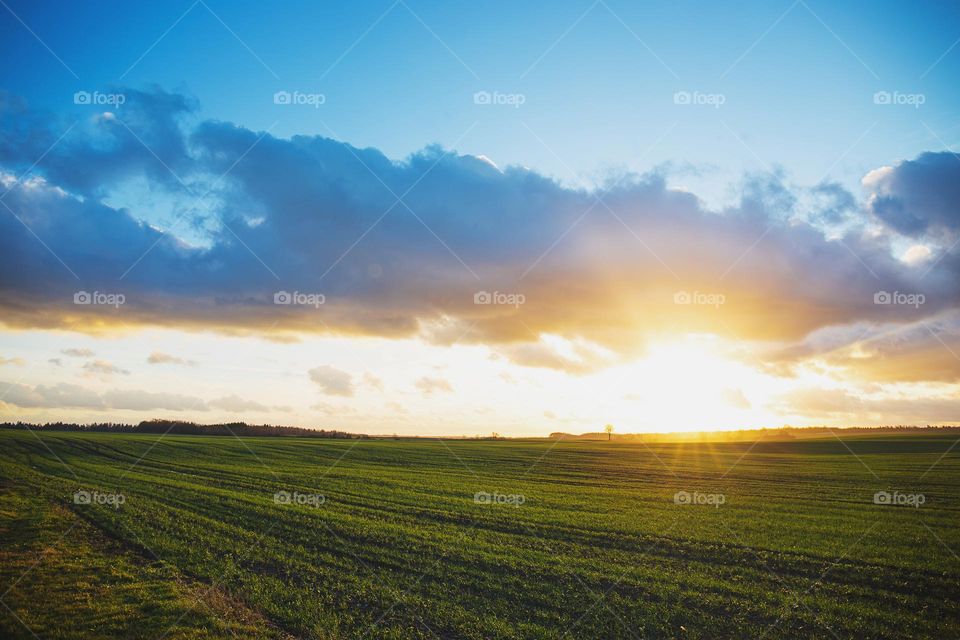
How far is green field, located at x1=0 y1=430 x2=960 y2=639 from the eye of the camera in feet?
55.9

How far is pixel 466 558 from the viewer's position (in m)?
23.2

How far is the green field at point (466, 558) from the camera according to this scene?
17047 mm

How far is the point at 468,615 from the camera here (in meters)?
17.6

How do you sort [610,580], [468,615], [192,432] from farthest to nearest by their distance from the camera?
[192,432] < [610,580] < [468,615]

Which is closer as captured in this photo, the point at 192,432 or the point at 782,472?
the point at 782,472

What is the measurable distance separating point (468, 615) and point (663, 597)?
6939mm

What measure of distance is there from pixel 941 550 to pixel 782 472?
33.5 metres

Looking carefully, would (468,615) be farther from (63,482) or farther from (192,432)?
(192,432)

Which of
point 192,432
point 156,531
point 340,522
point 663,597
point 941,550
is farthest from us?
point 192,432

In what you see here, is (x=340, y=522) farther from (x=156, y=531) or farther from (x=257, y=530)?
(x=156, y=531)

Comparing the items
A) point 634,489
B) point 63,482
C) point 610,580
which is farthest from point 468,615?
point 63,482

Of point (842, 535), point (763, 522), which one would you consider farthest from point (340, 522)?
point (842, 535)

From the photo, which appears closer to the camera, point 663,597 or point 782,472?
point 663,597

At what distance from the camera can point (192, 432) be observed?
114m
